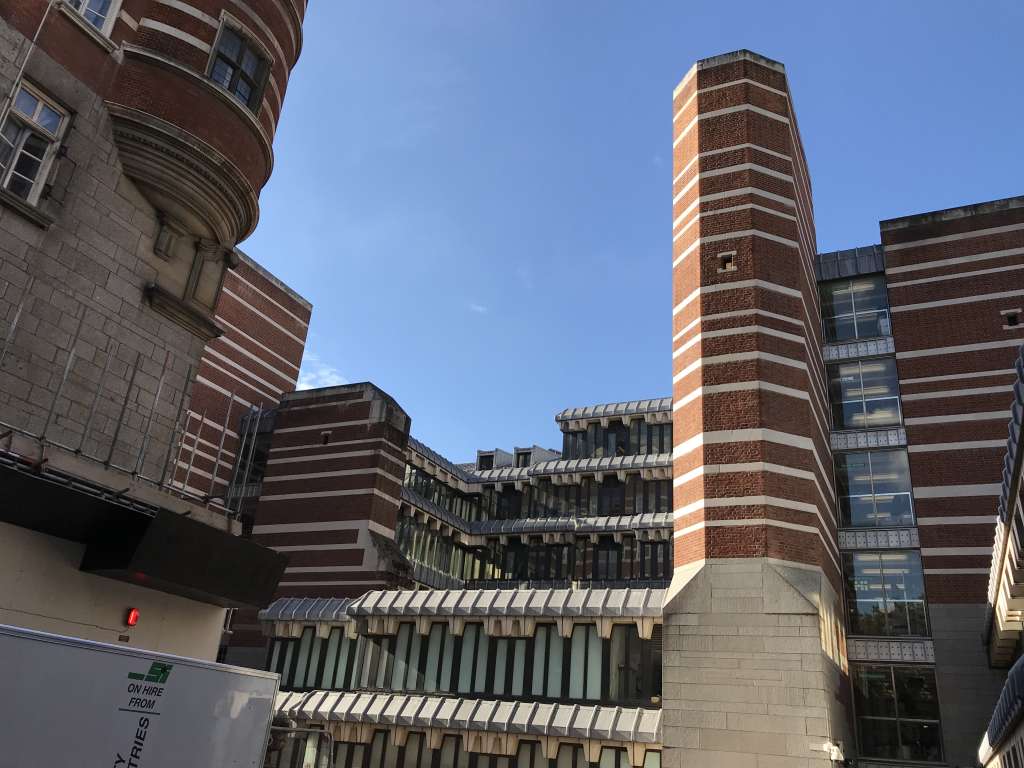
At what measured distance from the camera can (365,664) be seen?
28.8 metres

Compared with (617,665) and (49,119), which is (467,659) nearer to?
(617,665)

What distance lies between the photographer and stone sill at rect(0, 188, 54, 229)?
14.9 metres

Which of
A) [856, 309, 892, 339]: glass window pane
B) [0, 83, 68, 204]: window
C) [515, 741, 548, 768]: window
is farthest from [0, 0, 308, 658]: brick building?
[856, 309, 892, 339]: glass window pane

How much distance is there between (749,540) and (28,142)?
71.8 ft

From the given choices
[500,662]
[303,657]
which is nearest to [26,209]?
[500,662]

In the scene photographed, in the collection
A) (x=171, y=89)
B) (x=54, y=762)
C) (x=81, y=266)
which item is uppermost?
(x=171, y=89)

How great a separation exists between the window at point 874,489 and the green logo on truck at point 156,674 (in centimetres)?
2767

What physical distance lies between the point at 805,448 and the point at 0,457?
75.5ft

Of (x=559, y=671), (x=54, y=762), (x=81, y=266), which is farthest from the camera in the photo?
(x=559, y=671)

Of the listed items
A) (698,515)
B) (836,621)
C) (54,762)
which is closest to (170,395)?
(54,762)

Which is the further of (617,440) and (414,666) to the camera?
(617,440)

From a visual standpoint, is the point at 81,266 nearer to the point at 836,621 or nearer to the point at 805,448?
the point at 805,448

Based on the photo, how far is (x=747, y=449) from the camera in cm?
2625

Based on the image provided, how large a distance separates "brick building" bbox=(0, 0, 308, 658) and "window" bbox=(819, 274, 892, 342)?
85.0 feet
